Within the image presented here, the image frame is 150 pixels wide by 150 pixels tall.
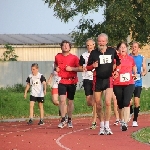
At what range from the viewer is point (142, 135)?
61.4 ft

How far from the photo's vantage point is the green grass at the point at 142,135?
57.1 ft

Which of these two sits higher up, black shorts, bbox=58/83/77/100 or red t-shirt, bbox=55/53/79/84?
red t-shirt, bbox=55/53/79/84

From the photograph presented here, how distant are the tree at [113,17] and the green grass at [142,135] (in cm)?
2292

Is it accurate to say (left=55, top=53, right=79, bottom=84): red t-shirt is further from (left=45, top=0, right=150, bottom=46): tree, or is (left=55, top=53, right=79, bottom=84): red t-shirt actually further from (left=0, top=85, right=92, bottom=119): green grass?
(left=45, top=0, right=150, bottom=46): tree

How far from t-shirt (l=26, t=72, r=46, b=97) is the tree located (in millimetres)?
17118

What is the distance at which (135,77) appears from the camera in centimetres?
2108

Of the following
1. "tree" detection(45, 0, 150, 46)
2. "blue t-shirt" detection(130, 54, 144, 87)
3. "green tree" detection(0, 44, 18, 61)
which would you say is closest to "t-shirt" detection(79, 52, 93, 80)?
"blue t-shirt" detection(130, 54, 144, 87)

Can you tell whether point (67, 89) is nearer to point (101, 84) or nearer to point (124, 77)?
point (124, 77)

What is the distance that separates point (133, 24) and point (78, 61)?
76.5ft

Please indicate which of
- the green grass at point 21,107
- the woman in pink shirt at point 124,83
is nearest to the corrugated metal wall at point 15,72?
the green grass at point 21,107

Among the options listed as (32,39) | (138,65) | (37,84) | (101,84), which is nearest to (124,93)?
(101,84)

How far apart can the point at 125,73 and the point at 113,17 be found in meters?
23.0

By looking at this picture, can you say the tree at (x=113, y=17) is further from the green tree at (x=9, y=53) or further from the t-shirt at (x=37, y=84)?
the t-shirt at (x=37, y=84)

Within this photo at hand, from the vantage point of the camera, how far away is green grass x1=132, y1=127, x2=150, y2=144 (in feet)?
57.1
